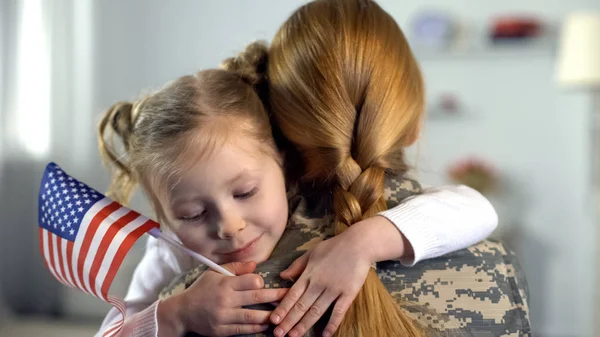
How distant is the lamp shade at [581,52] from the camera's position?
330 centimetres

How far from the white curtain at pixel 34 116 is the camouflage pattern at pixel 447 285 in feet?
9.15

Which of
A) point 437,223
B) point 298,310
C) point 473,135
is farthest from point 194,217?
point 473,135

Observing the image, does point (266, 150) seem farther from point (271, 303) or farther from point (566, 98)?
point (566, 98)

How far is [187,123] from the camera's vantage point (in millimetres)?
954

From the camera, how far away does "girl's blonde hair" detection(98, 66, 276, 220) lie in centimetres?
94

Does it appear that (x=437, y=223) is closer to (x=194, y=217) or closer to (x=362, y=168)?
(x=362, y=168)

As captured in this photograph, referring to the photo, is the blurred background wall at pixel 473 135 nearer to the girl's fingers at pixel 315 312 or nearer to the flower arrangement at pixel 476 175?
the flower arrangement at pixel 476 175

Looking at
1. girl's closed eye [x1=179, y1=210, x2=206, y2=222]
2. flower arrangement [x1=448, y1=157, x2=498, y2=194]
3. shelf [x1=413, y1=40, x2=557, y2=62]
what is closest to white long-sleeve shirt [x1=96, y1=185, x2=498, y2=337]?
girl's closed eye [x1=179, y1=210, x2=206, y2=222]

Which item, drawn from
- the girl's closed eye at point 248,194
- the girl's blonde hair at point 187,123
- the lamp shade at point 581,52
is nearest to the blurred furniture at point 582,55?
the lamp shade at point 581,52

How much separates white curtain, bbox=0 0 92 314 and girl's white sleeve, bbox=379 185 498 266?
2832 mm

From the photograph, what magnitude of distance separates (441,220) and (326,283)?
19cm

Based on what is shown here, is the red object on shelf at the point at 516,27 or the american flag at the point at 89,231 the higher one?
the american flag at the point at 89,231

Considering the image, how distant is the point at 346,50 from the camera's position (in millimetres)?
978

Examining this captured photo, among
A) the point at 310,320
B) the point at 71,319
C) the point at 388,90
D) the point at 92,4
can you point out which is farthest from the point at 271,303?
the point at 92,4
